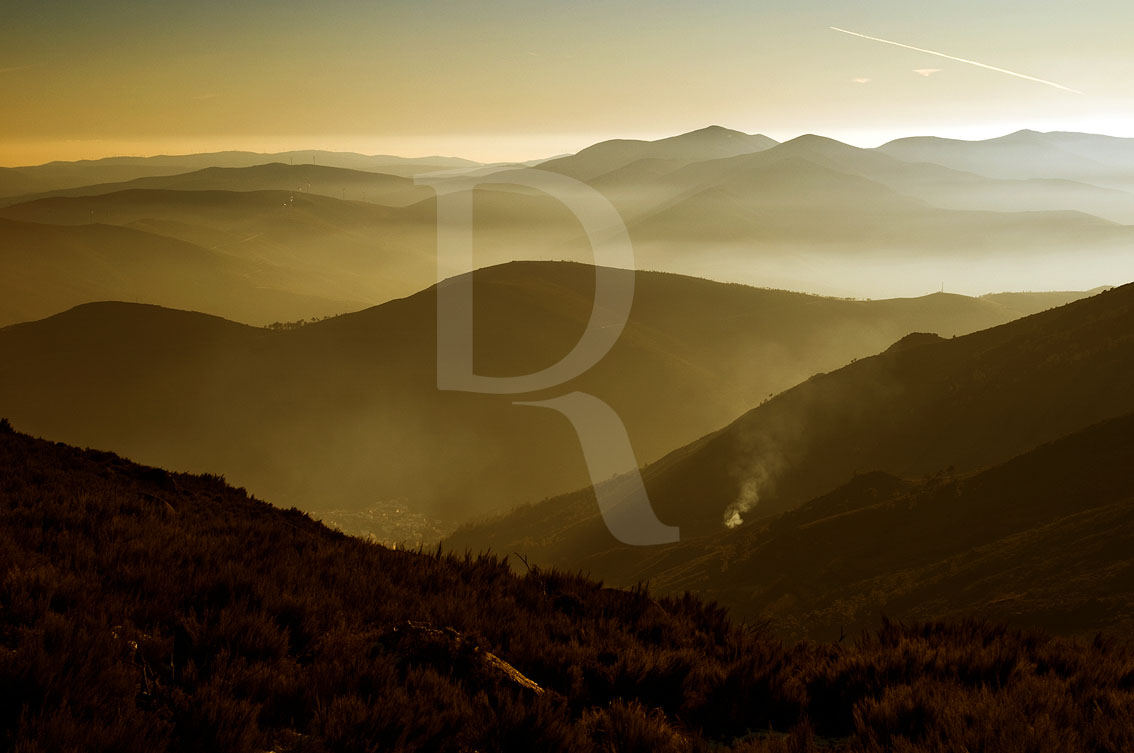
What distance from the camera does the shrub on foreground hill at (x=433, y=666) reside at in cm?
365

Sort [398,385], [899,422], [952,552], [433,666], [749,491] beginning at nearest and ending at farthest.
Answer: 1. [433,666]
2. [952,552]
3. [899,422]
4. [749,491]
5. [398,385]

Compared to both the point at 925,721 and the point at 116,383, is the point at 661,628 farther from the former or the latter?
the point at 116,383

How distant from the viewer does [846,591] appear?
26.8 meters

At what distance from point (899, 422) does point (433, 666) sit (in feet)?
148

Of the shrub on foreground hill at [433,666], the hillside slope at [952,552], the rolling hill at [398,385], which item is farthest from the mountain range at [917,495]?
the rolling hill at [398,385]

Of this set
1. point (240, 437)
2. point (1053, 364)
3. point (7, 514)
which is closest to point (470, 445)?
point (240, 437)

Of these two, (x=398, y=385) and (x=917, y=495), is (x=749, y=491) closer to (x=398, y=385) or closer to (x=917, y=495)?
(x=917, y=495)

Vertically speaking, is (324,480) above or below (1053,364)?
below

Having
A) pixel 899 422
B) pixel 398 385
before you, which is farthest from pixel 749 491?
pixel 398 385

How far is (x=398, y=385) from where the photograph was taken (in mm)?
108062

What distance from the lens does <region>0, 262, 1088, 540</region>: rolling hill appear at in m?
93.5

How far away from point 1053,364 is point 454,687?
44360mm

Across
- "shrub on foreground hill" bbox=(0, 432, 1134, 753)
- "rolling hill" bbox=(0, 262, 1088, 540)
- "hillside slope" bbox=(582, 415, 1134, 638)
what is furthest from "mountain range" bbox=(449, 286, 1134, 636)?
"rolling hill" bbox=(0, 262, 1088, 540)

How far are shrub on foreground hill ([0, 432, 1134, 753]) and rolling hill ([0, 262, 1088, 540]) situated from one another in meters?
75.1
